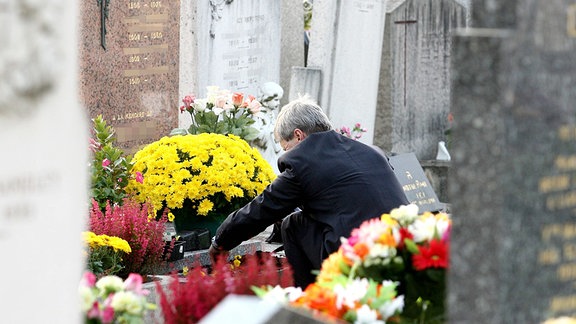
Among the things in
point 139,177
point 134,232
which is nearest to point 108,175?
point 139,177

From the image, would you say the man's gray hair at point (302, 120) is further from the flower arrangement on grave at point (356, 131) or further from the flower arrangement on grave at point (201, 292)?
the flower arrangement on grave at point (356, 131)

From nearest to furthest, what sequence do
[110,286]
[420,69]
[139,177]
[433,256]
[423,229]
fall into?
1. [110,286]
2. [433,256]
3. [423,229]
4. [139,177]
5. [420,69]

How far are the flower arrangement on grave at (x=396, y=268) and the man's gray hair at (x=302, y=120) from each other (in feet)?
5.97

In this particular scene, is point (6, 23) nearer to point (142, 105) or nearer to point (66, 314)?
point (66, 314)

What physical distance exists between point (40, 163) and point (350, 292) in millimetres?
1505

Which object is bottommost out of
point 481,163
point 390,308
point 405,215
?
point 390,308

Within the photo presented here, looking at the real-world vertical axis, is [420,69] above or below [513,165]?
below

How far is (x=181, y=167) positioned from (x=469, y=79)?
4.17 m

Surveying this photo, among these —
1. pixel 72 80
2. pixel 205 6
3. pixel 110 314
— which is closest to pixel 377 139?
pixel 205 6

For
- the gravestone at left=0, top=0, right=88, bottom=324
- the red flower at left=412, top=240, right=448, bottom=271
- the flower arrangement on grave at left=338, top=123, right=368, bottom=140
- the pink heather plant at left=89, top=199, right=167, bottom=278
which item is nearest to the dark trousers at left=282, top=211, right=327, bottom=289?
the pink heather plant at left=89, top=199, right=167, bottom=278

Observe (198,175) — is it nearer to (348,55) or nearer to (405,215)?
(405,215)

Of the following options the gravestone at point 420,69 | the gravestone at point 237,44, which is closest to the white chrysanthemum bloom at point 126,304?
the gravestone at point 237,44

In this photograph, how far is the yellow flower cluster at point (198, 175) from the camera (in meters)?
7.09

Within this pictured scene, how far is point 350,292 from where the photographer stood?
13.3ft
